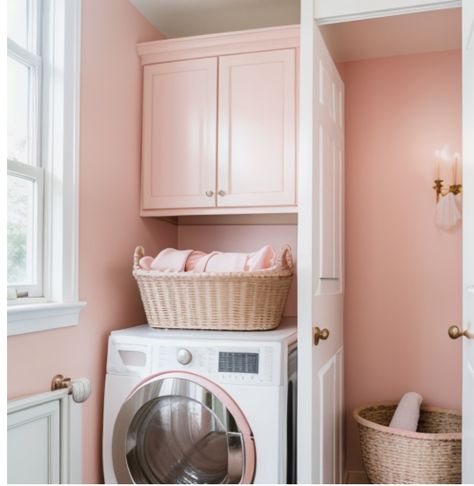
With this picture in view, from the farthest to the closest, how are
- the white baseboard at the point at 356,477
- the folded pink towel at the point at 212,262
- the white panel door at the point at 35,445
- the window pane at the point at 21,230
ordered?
the white baseboard at the point at 356,477 < the folded pink towel at the point at 212,262 < the window pane at the point at 21,230 < the white panel door at the point at 35,445

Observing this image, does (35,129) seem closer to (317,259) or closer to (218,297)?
(218,297)

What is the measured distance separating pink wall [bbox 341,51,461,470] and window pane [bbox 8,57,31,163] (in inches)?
68.7

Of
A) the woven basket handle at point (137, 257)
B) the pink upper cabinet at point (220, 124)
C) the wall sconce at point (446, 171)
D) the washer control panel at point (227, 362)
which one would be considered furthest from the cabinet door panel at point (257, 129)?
the wall sconce at point (446, 171)

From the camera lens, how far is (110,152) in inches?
91.4

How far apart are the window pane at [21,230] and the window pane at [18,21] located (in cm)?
49

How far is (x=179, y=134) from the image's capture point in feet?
8.21

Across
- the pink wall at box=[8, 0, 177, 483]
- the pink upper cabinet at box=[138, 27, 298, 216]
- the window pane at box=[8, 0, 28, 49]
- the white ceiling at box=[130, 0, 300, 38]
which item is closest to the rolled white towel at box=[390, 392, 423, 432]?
the pink upper cabinet at box=[138, 27, 298, 216]

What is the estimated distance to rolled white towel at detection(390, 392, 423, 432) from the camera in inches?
102

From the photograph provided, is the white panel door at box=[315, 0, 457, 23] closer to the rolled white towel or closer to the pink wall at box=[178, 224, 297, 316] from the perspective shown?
the pink wall at box=[178, 224, 297, 316]

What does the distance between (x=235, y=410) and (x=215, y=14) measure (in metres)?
1.77

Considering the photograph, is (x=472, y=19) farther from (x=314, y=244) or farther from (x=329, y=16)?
(x=314, y=244)

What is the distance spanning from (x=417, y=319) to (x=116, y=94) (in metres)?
1.88

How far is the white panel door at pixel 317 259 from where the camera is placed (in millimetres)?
2012

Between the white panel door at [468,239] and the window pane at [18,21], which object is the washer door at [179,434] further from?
the window pane at [18,21]
